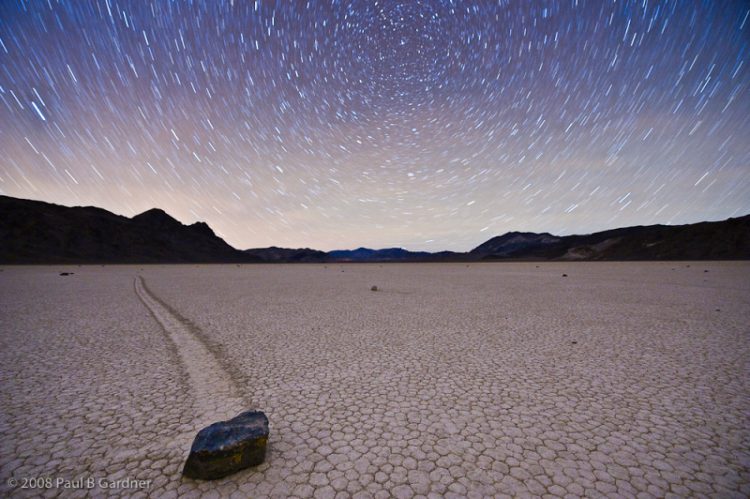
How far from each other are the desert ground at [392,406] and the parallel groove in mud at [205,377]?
49 mm

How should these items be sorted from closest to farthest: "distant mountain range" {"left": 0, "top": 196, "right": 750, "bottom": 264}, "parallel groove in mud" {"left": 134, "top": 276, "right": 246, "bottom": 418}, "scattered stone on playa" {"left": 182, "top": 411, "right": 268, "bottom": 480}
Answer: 1. "scattered stone on playa" {"left": 182, "top": 411, "right": 268, "bottom": 480}
2. "parallel groove in mud" {"left": 134, "top": 276, "right": 246, "bottom": 418}
3. "distant mountain range" {"left": 0, "top": 196, "right": 750, "bottom": 264}

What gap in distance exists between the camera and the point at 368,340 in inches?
348

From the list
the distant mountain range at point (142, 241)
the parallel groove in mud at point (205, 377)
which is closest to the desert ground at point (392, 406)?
the parallel groove in mud at point (205, 377)

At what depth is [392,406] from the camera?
16.2 feet

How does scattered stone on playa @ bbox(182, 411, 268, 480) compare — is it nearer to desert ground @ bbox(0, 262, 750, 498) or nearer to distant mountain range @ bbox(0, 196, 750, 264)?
desert ground @ bbox(0, 262, 750, 498)

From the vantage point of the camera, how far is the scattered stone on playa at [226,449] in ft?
10.7

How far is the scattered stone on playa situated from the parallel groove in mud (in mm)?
1292

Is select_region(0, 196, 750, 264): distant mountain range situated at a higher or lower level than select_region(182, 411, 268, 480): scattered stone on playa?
higher

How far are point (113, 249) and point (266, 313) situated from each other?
122170 millimetres

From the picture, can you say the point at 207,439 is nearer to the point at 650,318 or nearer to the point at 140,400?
the point at 140,400

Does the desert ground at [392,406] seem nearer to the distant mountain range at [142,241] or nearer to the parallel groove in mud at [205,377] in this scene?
the parallel groove in mud at [205,377]

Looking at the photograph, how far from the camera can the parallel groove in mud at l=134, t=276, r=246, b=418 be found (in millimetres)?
4945

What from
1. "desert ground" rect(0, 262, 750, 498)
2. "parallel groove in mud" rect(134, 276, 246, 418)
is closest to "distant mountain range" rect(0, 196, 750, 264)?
"desert ground" rect(0, 262, 750, 498)

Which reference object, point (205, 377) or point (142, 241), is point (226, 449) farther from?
point (142, 241)
